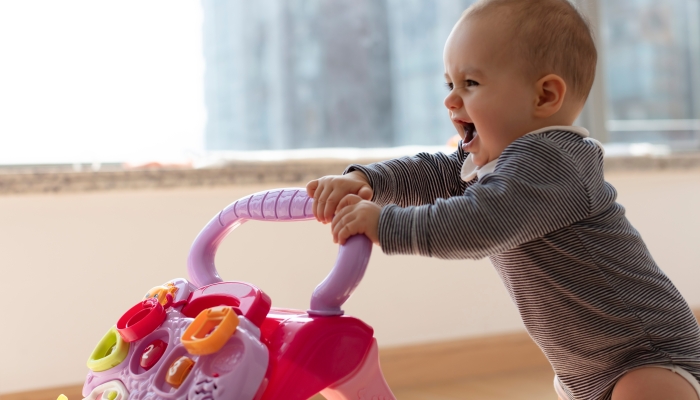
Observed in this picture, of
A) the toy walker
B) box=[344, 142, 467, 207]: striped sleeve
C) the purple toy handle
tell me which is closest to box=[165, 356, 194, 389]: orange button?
the toy walker

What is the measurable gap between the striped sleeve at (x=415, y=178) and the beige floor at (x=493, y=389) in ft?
2.11

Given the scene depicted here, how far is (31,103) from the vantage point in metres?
1.39

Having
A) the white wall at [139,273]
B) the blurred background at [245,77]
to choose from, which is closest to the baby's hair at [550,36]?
the white wall at [139,273]

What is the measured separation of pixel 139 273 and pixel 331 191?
672 millimetres

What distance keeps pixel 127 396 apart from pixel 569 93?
540 mm

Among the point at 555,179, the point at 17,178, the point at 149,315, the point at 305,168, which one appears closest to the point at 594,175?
the point at 555,179

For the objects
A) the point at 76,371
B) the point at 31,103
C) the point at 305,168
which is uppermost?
the point at 31,103

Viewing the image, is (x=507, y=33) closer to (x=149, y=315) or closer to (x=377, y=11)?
(x=149, y=315)

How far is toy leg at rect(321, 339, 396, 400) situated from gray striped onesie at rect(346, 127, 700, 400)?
0.36 feet

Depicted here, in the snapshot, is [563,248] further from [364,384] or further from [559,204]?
[364,384]

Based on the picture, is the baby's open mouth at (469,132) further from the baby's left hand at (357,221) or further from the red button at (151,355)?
the red button at (151,355)

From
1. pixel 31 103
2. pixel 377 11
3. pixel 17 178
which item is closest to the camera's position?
pixel 17 178

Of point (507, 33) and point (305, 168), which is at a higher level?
point (507, 33)

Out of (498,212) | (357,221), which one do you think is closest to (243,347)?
(357,221)
